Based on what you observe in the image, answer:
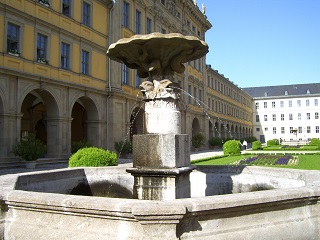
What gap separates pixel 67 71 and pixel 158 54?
593 inches

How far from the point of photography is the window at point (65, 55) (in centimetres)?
1980

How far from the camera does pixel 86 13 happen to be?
21859mm

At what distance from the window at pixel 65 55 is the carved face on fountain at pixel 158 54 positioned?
14.6 metres

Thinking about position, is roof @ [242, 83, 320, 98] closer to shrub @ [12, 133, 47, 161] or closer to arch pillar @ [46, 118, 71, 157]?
arch pillar @ [46, 118, 71, 157]

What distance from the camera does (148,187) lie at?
18.0 ft

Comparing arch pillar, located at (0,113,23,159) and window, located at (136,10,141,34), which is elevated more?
window, located at (136,10,141,34)

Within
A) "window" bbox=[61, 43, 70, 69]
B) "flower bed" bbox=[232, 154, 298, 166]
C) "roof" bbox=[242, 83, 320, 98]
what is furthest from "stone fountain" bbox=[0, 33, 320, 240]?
"roof" bbox=[242, 83, 320, 98]

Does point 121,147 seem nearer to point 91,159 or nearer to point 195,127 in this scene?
point 91,159

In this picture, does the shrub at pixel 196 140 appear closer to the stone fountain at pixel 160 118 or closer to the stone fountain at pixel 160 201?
the stone fountain at pixel 160 201

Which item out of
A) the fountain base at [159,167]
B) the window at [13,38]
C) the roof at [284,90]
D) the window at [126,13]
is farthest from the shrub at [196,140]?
the roof at [284,90]

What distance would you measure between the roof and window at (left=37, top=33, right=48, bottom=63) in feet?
250

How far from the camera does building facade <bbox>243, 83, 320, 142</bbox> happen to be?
3194 inches

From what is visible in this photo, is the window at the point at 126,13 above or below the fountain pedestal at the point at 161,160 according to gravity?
above

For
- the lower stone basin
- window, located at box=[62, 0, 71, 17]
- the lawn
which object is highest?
window, located at box=[62, 0, 71, 17]
